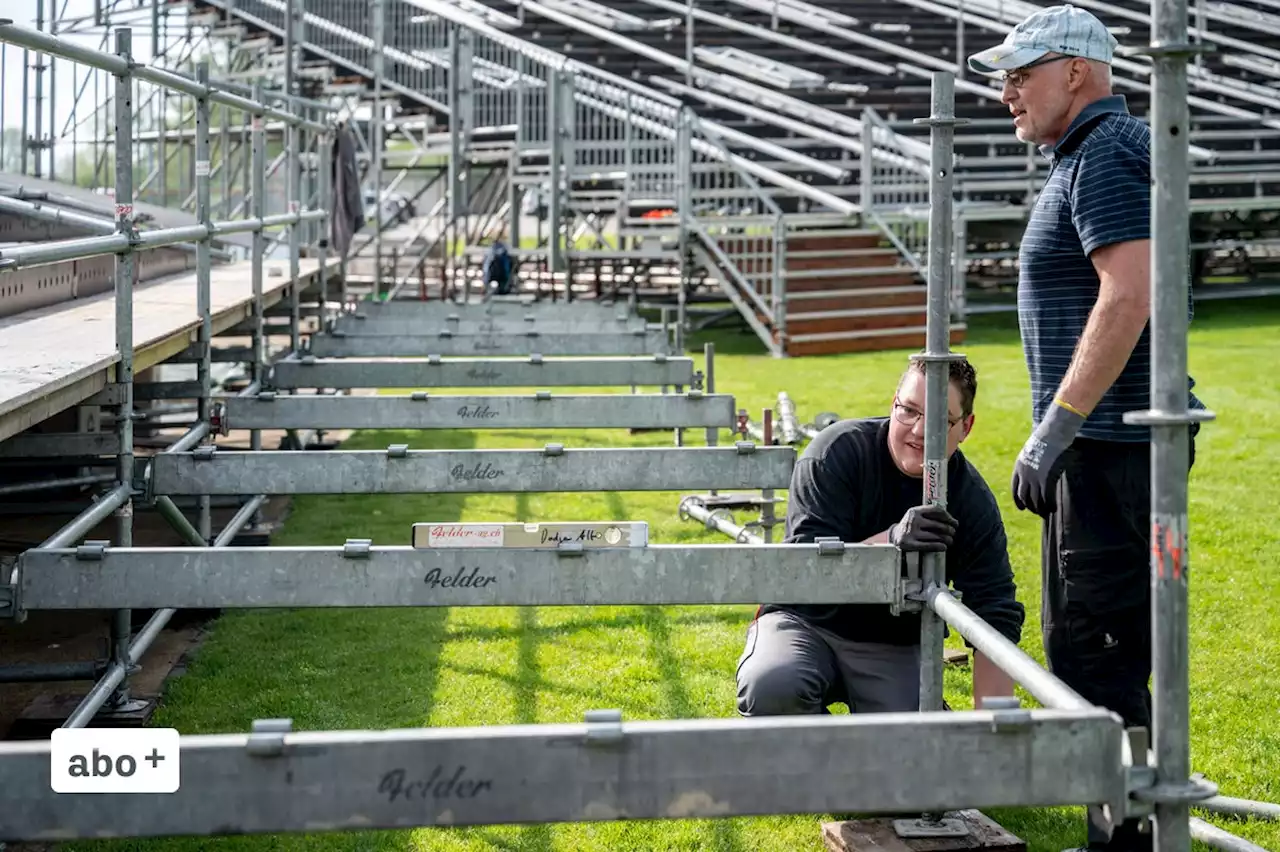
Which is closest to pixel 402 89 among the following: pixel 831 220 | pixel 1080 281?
pixel 831 220

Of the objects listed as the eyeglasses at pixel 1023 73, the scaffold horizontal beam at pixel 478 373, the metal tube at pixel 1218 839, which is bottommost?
the metal tube at pixel 1218 839

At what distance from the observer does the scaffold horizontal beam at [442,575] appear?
3.95 m

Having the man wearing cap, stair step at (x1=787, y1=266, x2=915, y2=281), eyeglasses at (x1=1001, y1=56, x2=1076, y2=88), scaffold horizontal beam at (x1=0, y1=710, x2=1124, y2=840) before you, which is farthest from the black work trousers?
stair step at (x1=787, y1=266, x2=915, y2=281)

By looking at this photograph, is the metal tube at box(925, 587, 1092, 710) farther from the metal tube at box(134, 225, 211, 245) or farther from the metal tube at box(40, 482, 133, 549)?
the metal tube at box(134, 225, 211, 245)

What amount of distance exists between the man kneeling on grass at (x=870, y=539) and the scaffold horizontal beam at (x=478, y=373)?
4.30m

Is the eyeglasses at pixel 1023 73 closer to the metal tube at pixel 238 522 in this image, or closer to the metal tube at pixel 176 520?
the metal tube at pixel 176 520

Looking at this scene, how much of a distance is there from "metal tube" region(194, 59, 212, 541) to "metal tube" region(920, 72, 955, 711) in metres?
3.62

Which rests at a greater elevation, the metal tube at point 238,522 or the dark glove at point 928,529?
the dark glove at point 928,529

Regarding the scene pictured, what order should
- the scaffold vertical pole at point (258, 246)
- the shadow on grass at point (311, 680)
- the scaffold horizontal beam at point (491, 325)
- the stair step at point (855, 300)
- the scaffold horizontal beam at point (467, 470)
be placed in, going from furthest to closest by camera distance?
the stair step at point (855, 300) < the scaffold horizontal beam at point (491, 325) < the scaffold vertical pole at point (258, 246) < the scaffold horizontal beam at point (467, 470) < the shadow on grass at point (311, 680)

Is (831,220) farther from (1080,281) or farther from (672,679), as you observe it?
(1080,281)

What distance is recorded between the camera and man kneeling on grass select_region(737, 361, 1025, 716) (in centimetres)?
455

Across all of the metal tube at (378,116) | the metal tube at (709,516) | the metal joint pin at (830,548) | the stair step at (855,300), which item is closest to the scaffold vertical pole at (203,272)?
the metal tube at (709,516)

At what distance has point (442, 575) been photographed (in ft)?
13.0

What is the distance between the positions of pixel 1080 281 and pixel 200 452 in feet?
9.59
